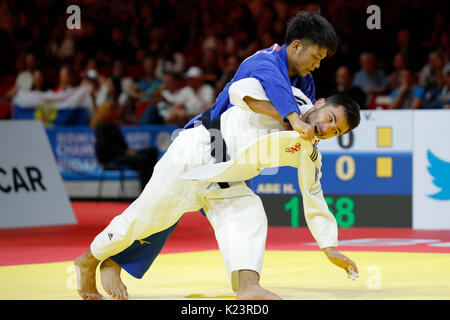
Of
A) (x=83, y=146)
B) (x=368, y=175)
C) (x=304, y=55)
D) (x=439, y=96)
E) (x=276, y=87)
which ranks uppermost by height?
(x=304, y=55)

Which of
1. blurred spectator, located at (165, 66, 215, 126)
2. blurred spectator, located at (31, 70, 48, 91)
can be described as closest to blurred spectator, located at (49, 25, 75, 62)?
blurred spectator, located at (31, 70, 48, 91)

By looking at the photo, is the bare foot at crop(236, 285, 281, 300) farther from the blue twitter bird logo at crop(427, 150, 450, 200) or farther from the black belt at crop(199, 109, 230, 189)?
the blue twitter bird logo at crop(427, 150, 450, 200)

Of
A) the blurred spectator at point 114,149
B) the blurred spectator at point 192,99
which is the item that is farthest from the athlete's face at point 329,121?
the blurred spectator at point 192,99

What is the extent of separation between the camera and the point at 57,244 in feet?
22.5

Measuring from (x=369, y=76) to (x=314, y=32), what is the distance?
722 cm

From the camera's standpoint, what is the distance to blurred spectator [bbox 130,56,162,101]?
41.2 feet

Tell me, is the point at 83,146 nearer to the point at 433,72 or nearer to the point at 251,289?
the point at 433,72

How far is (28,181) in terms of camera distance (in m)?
7.97

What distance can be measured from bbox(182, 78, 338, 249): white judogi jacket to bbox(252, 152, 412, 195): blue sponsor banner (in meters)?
4.04

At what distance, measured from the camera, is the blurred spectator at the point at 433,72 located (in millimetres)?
10164

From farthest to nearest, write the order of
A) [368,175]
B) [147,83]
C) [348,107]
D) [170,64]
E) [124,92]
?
[170,64] < [147,83] < [124,92] < [368,175] < [348,107]

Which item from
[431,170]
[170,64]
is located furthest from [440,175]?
[170,64]

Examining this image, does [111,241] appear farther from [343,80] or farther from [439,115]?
[343,80]

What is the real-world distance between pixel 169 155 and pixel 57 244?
10.5 feet
